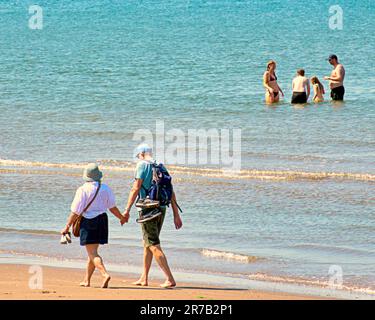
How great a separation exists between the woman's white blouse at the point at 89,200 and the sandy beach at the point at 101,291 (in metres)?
0.71

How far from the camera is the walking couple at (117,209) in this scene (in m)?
9.42

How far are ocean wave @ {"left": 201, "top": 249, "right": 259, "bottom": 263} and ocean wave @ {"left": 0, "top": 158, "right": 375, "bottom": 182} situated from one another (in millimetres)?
4634

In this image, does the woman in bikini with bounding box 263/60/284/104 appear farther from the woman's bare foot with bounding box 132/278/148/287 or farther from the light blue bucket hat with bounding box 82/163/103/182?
the light blue bucket hat with bounding box 82/163/103/182

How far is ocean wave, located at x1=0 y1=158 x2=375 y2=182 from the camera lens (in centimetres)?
1580

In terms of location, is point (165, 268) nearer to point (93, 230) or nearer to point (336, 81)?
point (93, 230)

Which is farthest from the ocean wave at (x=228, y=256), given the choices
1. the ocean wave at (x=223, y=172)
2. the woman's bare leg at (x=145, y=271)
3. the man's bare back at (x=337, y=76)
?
the man's bare back at (x=337, y=76)

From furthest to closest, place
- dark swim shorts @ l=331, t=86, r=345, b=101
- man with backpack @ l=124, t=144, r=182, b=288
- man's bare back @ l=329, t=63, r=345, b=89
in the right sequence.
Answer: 1. dark swim shorts @ l=331, t=86, r=345, b=101
2. man's bare back @ l=329, t=63, r=345, b=89
3. man with backpack @ l=124, t=144, r=182, b=288

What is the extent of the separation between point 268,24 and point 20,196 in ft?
126

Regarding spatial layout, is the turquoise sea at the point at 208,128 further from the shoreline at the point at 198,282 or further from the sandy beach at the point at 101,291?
the sandy beach at the point at 101,291

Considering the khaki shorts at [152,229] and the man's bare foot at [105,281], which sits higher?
the khaki shorts at [152,229]

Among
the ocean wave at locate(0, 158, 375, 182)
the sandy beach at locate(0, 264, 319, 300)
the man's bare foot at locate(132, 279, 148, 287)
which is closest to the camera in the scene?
the sandy beach at locate(0, 264, 319, 300)

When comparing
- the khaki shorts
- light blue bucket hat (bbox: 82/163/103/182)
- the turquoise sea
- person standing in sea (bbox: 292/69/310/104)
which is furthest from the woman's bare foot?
person standing in sea (bbox: 292/69/310/104)

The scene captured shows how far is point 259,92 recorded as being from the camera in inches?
1056

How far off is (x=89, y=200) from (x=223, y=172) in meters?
7.16
